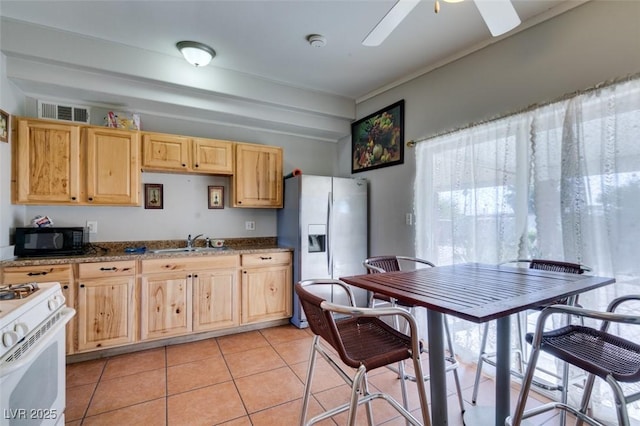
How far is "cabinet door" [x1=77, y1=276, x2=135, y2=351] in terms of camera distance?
8.39ft

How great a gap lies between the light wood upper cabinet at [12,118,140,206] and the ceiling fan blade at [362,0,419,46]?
2.42 meters

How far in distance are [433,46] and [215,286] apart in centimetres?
303

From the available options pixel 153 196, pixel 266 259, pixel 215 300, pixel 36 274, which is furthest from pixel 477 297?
pixel 153 196

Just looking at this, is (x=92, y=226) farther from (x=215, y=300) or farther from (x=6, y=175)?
(x=215, y=300)

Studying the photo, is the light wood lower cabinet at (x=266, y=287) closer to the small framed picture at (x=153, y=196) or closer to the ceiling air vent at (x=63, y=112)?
the small framed picture at (x=153, y=196)

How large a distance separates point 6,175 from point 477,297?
3525mm

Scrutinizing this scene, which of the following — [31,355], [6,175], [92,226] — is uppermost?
[6,175]

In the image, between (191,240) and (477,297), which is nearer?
(477,297)

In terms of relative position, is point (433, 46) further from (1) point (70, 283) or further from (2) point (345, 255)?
(1) point (70, 283)

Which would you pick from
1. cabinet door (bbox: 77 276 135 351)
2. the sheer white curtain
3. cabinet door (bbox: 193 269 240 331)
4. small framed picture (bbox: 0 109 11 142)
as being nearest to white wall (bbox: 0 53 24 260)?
small framed picture (bbox: 0 109 11 142)

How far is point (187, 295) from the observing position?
9.70 ft

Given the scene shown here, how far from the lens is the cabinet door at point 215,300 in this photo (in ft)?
9.85

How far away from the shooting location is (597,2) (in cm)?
189

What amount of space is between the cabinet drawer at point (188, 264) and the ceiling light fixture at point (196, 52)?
6.00ft
